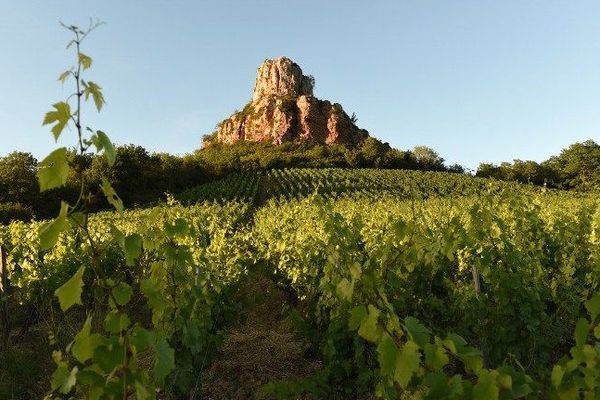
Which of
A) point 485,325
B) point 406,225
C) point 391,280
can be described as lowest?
point 485,325

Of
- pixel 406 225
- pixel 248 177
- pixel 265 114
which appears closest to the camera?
pixel 406 225

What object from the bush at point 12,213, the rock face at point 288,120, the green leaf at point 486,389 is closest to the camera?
the green leaf at point 486,389

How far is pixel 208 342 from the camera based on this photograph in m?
5.10

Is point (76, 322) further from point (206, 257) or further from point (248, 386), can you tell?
point (248, 386)

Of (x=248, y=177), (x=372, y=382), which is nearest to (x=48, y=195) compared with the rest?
(x=248, y=177)

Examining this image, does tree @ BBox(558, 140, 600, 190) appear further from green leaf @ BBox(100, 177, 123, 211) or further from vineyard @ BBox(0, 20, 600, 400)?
green leaf @ BBox(100, 177, 123, 211)

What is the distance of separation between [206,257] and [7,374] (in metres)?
2.86

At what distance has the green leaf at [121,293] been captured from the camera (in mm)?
1754

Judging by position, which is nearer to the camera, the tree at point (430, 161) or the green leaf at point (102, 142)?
the green leaf at point (102, 142)

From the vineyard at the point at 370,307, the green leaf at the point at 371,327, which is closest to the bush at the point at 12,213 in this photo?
the vineyard at the point at 370,307

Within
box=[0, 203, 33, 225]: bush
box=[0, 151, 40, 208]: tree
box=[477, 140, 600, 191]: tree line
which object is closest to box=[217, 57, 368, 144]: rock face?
box=[477, 140, 600, 191]: tree line

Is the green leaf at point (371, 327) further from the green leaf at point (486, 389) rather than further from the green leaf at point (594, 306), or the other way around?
the green leaf at point (594, 306)

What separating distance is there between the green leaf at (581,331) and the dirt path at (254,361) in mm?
3951

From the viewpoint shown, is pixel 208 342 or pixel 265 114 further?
pixel 265 114
